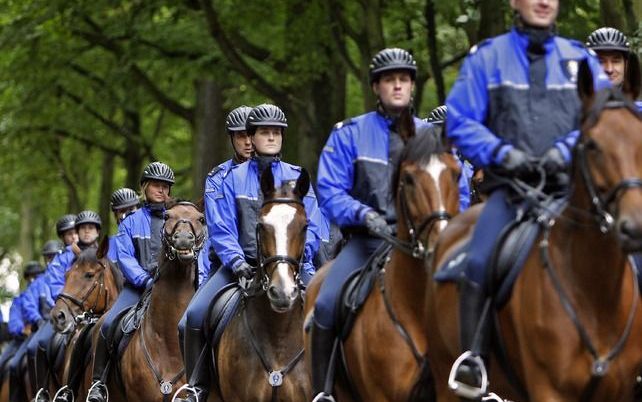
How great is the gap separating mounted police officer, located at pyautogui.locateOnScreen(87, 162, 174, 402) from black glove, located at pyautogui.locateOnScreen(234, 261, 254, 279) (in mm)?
4044

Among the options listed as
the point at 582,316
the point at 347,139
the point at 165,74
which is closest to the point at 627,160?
the point at 582,316

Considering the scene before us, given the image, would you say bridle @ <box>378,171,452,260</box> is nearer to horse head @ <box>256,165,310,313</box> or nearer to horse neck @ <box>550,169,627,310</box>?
horse neck @ <box>550,169,627,310</box>

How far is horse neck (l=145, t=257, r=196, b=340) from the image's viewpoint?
53.6ft

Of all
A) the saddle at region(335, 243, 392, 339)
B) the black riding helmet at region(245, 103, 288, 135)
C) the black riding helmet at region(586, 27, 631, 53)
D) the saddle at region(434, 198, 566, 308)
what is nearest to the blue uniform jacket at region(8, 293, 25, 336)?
the black riding helmet at region(245, 103, 288, 135)

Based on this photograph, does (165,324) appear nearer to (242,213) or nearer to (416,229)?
(242,213)

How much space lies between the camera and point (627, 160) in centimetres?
868

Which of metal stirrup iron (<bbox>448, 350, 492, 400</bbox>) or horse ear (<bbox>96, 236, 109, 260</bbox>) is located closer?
metal stirrup iron (<bbox>448, 350, 492, 400</bbox>)

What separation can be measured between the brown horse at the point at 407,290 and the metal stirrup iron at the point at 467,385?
1130 mm

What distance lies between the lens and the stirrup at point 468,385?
31.2 feet

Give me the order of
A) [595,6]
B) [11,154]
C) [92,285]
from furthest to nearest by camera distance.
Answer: [11,154] < [595,6] < [92,285]

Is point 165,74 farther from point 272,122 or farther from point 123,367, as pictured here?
point 272,122

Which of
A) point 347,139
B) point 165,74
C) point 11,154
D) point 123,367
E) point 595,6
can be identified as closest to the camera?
point 347,139

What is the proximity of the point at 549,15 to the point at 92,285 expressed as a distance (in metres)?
11.3

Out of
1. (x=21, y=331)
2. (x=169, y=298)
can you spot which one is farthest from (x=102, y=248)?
(x=21, y=331)
